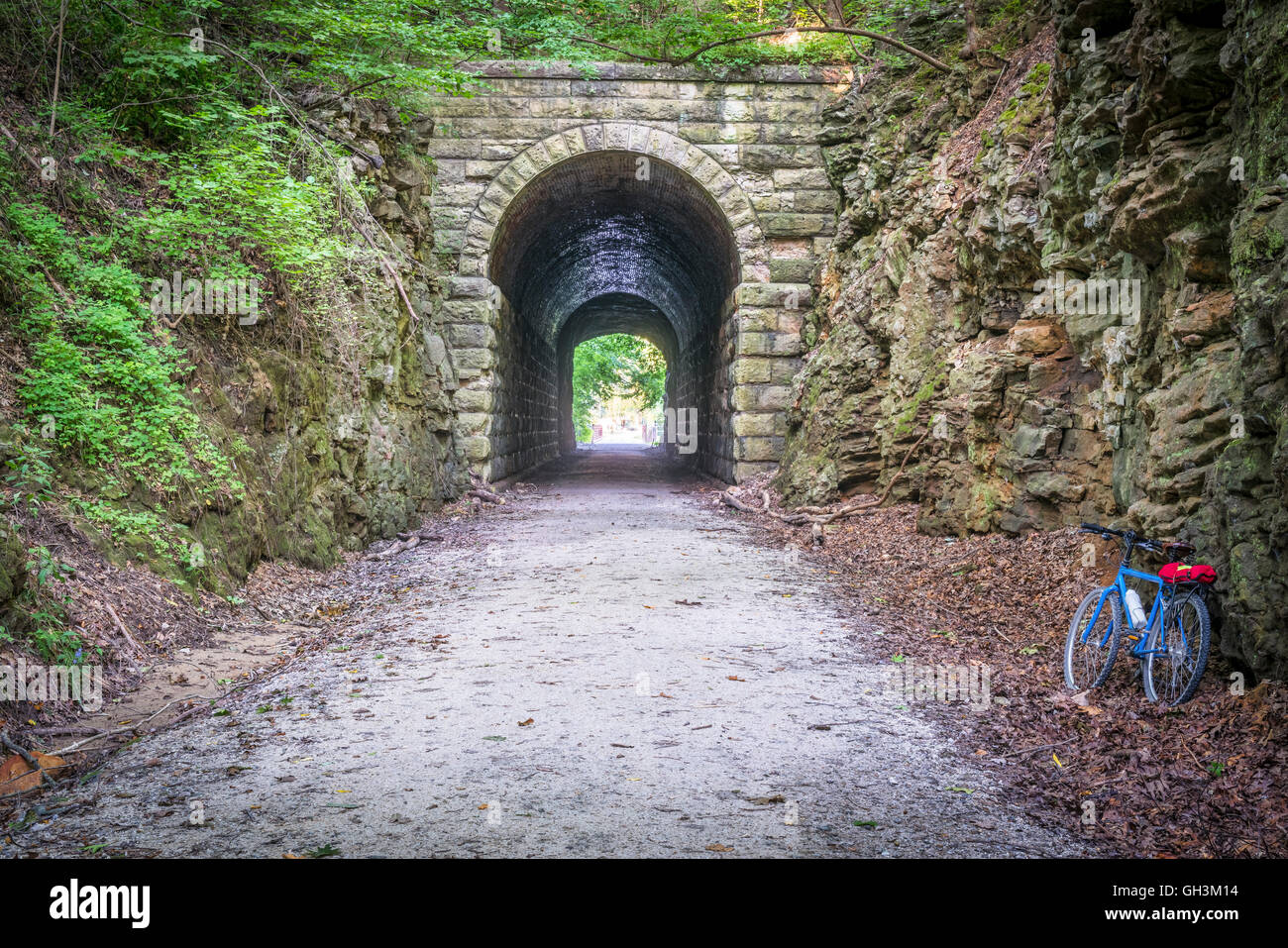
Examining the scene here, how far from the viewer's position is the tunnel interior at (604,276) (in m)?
15.6

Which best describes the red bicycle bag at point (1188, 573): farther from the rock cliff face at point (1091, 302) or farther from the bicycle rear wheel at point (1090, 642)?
the bicycle rear wheel at point (1090, 642)

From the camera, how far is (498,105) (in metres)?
14.7

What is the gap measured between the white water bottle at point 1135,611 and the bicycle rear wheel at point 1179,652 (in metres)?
0.14

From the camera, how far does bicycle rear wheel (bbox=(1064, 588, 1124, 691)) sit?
15.0 ft

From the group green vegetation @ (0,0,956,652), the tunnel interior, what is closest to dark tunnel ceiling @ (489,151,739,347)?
the tunnel interior

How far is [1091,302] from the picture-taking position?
654 centimetres

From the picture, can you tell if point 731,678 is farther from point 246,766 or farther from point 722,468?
point 722,468

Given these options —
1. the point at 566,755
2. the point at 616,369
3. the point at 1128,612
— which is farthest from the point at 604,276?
the point at 566,755

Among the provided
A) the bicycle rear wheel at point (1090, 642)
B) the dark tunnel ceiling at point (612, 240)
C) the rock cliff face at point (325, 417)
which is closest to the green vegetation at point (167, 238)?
the rock cliff face at point (325, 417)

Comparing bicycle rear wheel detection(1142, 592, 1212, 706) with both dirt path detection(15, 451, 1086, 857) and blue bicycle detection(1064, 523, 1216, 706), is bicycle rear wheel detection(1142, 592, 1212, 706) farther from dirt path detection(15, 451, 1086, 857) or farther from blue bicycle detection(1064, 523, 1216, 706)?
dirt path detection(15, 451, 1086, 857)

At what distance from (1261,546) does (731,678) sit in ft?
8.61

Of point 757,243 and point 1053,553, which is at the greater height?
point 757,243

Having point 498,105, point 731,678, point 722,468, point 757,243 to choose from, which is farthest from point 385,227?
point 731,678
